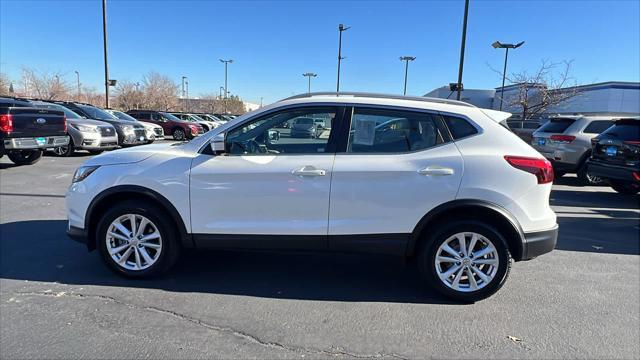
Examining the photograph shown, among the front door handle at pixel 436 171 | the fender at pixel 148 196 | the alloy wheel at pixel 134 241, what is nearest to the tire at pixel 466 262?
the front door handle at pixel 436 171

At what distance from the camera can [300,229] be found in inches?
145

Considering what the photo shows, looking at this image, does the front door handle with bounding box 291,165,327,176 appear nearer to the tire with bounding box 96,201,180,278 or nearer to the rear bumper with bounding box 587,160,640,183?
the tire with bounding box 96,201,180,278

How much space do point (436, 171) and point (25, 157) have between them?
11177 mm

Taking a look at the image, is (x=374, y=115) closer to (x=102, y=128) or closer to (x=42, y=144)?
(x=42, y=144)

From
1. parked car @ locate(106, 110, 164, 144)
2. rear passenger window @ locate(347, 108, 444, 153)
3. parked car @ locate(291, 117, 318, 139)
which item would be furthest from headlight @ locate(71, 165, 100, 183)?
parked car @ locate(106, 110, 164, 144)

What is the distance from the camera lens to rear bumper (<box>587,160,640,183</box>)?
7.50 meters

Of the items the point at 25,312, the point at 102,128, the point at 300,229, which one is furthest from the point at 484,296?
the point at 102,128

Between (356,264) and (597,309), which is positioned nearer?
(597,309)

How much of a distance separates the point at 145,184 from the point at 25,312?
1.32 metres

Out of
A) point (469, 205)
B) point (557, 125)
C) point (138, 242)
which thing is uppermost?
Result: point (557, 125)

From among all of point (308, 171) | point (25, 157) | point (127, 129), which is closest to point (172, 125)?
point (127, 129)

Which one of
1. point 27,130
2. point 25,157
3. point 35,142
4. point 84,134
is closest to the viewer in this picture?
point 27,130

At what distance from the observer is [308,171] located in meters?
3.58

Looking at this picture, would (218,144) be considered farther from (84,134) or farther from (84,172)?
(84,134)
